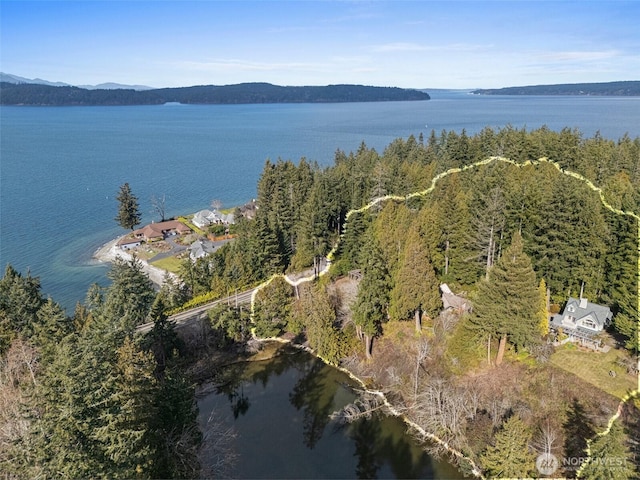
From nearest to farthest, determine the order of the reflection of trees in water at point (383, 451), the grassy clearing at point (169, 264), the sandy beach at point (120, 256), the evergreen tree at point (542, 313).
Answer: the reflection of trees in water at point (383, 451), the evergreen tree at point (542, 313), the sandy beach at point (120, 256), the grassy clearing at point (169, 264)

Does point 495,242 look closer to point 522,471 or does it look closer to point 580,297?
point 580,297

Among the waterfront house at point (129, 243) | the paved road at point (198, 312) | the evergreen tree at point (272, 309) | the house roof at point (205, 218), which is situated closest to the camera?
the evergreen tree at point (272, 309)

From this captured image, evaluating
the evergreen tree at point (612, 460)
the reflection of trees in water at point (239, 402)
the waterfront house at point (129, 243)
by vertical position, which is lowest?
the reflection of trees in water at point (239, 402)

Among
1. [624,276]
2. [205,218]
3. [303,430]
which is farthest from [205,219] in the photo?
[624,276]

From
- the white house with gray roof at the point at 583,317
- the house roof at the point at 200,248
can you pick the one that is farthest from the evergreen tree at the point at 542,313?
the house roof at the point at 200,248

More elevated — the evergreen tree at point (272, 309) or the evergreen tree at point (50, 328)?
the evergreen tree at point (50, 328)

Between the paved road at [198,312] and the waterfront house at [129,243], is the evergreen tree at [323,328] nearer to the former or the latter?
the paved road at [198,312]
